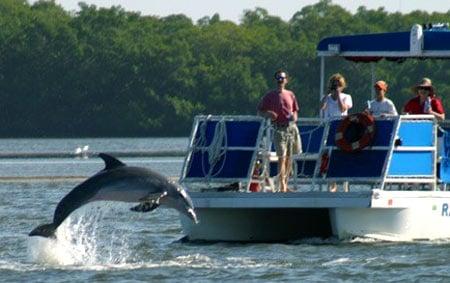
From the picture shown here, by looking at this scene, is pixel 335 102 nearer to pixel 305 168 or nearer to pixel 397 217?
pixel 305 168

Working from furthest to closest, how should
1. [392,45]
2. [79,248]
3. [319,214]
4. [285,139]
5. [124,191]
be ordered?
[392,45] → [319,214] → [285,139] → [79,248] → [124,191]

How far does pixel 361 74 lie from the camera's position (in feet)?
239

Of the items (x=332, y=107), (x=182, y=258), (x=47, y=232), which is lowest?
(x=182, y=258)

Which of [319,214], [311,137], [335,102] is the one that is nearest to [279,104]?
[311,137]

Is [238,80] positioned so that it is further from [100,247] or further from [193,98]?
[100,247]

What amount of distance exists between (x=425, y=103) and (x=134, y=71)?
239ft

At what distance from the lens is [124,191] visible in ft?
71.8

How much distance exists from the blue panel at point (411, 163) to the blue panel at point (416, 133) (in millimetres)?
118

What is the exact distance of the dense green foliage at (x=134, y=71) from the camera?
93125 mm

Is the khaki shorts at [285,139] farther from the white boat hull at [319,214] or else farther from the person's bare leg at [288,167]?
the white boat hull at [319,214]

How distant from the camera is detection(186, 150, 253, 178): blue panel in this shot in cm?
2562

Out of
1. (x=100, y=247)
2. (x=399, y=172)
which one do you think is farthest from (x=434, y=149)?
(x=100, y=247)

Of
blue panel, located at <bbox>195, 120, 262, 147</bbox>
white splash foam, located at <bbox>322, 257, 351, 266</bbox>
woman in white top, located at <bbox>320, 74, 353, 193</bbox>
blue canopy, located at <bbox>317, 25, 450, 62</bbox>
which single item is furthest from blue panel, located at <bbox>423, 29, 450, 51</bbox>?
white splash foam, located at <bbox>322, 257, 351, 266</bbox>

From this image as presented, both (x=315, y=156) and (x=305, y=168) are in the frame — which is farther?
(x=305, y=168)
